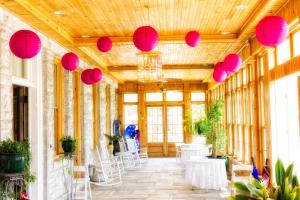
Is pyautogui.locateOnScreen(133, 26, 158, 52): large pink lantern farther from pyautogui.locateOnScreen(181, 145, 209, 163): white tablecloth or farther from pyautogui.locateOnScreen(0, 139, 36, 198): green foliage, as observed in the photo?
pyautogui.locateOnScreen(181, 145, 209, 163): white tablecloth

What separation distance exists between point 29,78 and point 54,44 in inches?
59.3

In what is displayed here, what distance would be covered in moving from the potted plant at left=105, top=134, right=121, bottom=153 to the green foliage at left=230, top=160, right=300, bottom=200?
913 cm

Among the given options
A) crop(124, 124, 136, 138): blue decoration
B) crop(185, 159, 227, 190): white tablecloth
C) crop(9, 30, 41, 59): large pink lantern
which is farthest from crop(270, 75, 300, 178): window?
crop(124, 124, 136, 138): blue decoration

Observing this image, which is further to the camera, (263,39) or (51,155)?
(51,155)

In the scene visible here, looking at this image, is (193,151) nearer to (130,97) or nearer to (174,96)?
(174,96)

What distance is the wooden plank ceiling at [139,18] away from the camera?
Result: 6.18 m

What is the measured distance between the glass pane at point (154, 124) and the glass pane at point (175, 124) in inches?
15.7

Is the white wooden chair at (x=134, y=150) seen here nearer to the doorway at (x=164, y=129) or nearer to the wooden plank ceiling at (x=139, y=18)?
the doorway at (x=164, y=129)

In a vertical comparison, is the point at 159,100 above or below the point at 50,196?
above

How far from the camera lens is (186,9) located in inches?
263

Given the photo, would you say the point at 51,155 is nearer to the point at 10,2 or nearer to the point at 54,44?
the point at 54,44

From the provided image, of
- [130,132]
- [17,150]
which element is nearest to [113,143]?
[130,132]

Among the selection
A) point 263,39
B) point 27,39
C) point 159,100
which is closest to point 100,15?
point 27,39

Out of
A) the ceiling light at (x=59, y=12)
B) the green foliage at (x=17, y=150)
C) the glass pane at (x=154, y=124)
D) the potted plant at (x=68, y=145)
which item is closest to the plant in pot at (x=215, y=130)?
the potted plant at (x=68, y=145)
